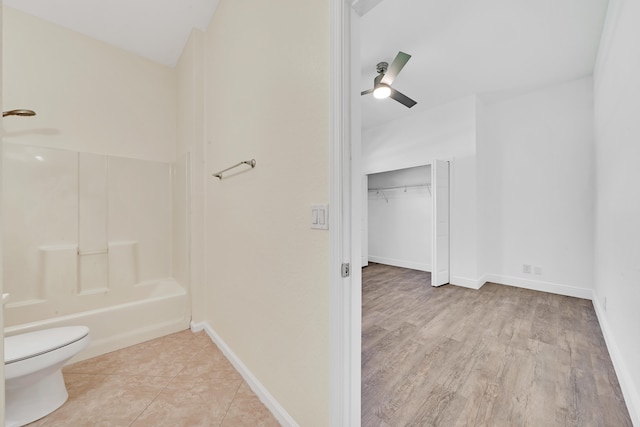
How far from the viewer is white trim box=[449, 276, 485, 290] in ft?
11.4

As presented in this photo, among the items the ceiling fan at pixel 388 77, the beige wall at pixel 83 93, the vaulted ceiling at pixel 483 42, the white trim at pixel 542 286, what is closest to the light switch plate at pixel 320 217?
the vaulted ceiling at pixel 483 42

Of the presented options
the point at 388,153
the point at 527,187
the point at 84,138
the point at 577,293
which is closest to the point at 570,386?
the point at 577,293

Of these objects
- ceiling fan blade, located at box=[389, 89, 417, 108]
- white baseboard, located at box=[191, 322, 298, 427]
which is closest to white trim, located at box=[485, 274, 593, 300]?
ceiling fan blade, located at box=[389, 89, 417, 108]

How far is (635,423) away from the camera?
1.35 metres

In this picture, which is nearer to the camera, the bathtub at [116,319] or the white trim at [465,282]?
the bathtub at [116,319]

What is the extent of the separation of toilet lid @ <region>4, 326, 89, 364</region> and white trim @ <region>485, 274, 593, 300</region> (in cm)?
439

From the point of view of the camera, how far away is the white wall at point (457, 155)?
137 inches

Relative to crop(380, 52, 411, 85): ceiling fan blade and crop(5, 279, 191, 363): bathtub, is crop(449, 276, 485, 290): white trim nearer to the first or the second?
crop(380, 52, 411, 85): ceiling fan blade

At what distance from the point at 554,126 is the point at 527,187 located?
2.56 ft

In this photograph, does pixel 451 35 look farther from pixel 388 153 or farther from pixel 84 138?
pixel 84 138

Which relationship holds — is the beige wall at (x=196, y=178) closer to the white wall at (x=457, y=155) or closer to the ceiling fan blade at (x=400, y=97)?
the ceiling fan blade at (x=400, y=97)

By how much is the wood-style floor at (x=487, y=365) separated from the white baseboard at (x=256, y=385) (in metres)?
0.42

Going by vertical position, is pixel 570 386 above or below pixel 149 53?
below

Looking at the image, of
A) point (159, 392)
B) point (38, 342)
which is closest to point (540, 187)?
point (159, 392)
